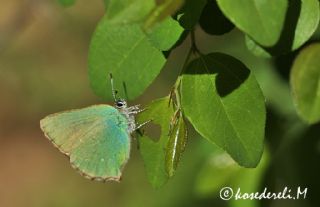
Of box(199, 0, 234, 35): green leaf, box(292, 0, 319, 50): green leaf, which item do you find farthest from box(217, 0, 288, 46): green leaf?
box(199, 0, 234, 35): green leaf

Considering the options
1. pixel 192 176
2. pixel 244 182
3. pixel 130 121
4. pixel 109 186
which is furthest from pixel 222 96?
pixel 109 186

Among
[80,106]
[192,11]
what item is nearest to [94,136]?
[192,11]

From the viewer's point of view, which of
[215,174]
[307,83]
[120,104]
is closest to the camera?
[307,83]

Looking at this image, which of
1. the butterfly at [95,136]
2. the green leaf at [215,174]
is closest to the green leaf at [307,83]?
the butterfly at [95,136]

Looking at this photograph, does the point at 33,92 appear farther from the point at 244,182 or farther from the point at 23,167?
the point at 244,182

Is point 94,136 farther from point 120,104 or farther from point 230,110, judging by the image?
point 230,110

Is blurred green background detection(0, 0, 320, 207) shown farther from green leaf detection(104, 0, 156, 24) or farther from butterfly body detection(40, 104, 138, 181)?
green leaf detection(104, 0, 156, 24)

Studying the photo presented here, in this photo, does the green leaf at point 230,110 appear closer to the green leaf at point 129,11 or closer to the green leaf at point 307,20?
the green leaf at point 307,20
